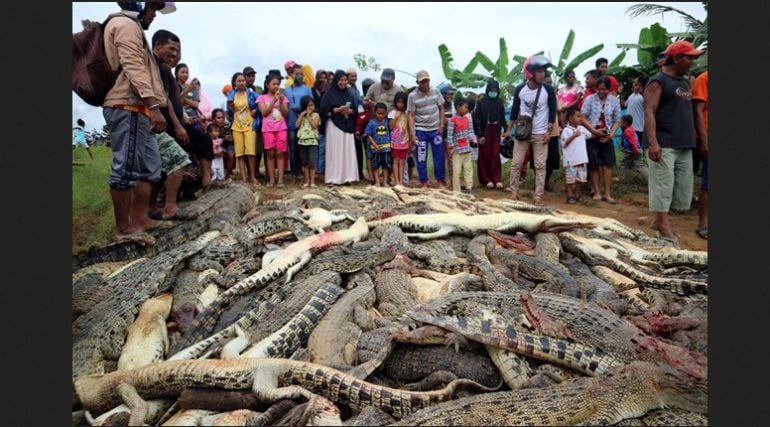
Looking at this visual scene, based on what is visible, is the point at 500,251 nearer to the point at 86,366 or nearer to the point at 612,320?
the point at 612,320

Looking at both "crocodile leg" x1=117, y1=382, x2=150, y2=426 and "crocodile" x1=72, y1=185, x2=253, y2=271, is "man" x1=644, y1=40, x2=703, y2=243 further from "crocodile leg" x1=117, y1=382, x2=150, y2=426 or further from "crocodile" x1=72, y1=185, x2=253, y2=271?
"crocodile leg" x1=117, y1=382, x2=150, y2=426

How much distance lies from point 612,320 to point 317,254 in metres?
2.63

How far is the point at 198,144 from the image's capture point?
7062 millimetres

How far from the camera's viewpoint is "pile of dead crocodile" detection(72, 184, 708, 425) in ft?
9.11

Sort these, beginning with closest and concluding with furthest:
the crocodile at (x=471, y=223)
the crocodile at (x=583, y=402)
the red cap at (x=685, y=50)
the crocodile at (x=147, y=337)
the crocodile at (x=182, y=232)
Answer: the crocodile at (x=583, y=402), the crocodile at (x=147, y=337), the crocodile at (x=182, y=232), the red cap at (x=685, y=50), the crocodile at (x=471, y=223)

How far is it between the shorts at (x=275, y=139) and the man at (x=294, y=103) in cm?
40

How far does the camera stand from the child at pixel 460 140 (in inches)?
383

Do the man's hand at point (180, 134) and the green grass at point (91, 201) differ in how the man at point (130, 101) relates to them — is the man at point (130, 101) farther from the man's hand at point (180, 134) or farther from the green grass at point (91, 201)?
the green grass at point (91, 201)

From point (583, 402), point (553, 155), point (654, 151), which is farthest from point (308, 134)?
point (583, 402)

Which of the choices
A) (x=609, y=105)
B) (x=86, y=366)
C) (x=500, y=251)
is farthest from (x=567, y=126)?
(x=86, y=366)

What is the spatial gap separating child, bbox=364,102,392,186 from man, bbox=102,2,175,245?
18.2ft

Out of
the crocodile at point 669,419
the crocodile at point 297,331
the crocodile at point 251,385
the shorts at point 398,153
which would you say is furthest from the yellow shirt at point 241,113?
the crocodile at point 669,419

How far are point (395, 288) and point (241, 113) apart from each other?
20.9 feet

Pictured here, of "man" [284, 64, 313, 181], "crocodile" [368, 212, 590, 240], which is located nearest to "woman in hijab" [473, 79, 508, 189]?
"man" [284, 64, 313, 181]
